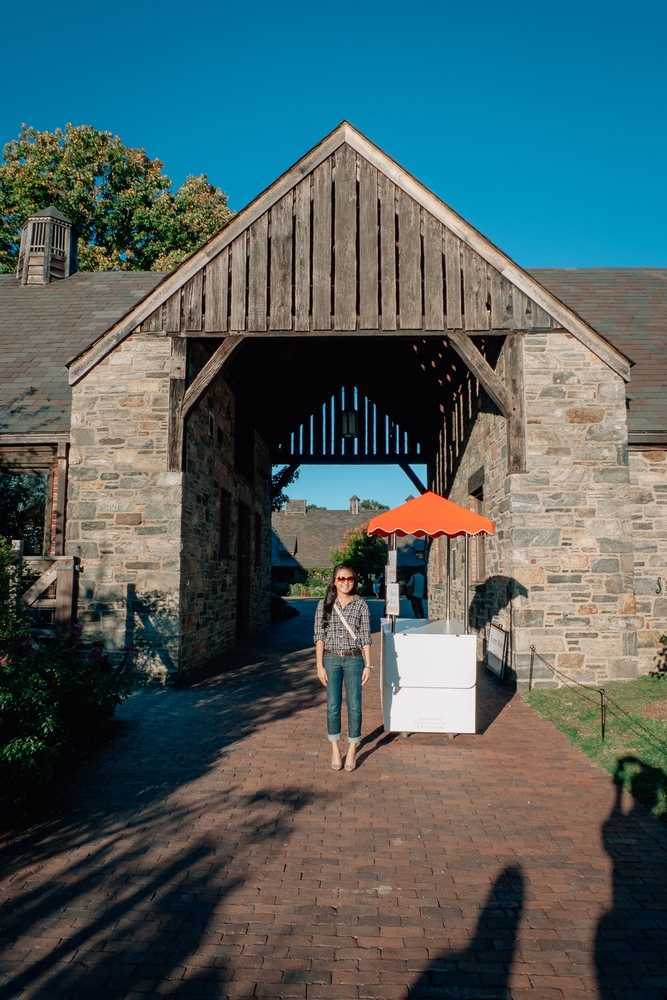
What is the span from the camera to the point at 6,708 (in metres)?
4.48

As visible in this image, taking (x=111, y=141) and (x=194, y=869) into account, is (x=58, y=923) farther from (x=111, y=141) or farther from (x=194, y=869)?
(x=111, y=141)

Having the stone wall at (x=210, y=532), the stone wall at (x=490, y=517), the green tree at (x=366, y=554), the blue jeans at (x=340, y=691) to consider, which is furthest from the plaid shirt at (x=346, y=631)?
the green tree at (x=366, y=554)

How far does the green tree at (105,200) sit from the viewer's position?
78.1 ft

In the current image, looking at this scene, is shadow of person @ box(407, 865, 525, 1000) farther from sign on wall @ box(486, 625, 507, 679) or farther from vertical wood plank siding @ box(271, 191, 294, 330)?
vertical wood plank siding @ box(271, 191, 294, 330)

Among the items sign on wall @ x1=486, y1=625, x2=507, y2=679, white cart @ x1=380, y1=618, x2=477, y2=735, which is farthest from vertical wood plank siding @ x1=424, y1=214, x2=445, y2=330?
white cart @ x1=380, y1=618, x2=477, y2=735

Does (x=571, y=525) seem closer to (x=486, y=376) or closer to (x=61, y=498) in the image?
(x=486, y=376)

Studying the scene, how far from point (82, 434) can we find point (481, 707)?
695cm

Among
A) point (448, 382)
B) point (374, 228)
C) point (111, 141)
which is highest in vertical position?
point (111, 141)

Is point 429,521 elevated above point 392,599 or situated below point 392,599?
above

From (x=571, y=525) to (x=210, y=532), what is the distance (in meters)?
6.01

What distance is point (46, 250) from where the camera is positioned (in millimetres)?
16469

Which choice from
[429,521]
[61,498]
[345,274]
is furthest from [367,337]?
[61,498]

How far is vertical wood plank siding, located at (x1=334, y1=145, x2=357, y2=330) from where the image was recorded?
9633mm

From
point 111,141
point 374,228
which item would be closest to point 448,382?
point 374,228
